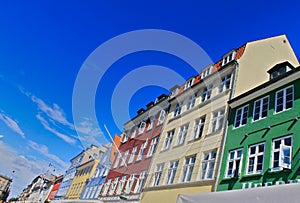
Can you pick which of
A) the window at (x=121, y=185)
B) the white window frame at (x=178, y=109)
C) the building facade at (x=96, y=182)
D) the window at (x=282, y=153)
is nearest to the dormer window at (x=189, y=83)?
the white window frame at (x=178, y=109)

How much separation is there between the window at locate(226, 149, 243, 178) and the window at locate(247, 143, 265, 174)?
0.59 m

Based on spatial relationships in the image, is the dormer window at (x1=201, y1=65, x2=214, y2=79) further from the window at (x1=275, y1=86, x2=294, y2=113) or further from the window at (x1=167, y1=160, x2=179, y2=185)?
the window at (x1=275, y1=86, x2=294, y2=113)

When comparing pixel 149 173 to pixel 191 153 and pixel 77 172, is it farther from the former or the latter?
pixel 77 172

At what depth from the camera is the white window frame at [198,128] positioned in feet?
58.2

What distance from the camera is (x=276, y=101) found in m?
12.6

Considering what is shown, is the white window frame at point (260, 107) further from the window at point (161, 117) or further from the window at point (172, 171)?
the window at point (161, 117)

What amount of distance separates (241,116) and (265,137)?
8.68 feet

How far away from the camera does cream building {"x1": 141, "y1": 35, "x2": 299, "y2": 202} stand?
15.6 meters

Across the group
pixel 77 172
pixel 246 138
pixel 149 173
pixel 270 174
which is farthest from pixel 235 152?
pixel 77 172

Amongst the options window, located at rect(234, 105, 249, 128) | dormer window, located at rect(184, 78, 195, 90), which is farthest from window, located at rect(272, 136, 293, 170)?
dormer window, located at rect(184, 78, 195, 90)

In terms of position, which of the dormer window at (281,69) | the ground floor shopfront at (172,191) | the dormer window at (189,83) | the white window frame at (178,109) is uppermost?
the dormer window at (189,83)

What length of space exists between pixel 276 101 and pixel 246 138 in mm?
2350

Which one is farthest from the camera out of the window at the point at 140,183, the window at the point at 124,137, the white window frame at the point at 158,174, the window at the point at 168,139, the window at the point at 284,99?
the window at the point at 124,137

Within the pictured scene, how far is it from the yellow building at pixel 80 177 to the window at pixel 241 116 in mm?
27150
